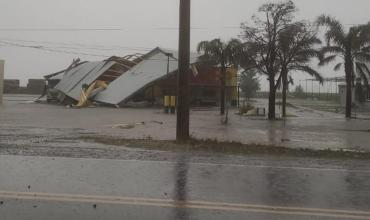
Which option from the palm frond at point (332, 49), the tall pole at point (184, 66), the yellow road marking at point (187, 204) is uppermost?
the palm frond at point (332, 49)

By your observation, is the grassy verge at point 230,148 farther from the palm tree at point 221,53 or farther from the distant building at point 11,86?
the distant building at point 11,86

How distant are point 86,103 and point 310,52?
26.2 metres

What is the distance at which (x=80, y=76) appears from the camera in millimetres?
67625

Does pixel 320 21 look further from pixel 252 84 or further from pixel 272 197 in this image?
pixel 252 84

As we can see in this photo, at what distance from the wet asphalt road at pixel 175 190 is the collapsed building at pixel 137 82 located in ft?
140

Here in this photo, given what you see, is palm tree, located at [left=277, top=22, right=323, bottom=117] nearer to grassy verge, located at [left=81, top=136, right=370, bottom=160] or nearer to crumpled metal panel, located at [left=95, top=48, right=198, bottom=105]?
grassy verge, located at [left=81, top=136, right=370, bottom=160]

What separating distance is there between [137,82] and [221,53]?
17049 mm

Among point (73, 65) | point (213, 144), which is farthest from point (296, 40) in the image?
point (73, 65)

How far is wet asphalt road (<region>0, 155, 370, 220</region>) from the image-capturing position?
646cm

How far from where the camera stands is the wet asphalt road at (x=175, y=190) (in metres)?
6.46

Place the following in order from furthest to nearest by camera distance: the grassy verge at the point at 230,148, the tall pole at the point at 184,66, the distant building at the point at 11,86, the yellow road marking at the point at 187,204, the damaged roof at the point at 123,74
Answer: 1. the distant building at the point at 11,86
2. the damaged roof at the point at 123,74
3. the tall pole at the point at 184,66
4. the grassy verge at the point at 230,148
5. the yellow road marking at the point at 187,204

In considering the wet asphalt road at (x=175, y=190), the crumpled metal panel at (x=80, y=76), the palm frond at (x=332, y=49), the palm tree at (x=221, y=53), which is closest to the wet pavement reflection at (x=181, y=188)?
the wet asphalt road at (x=175, y=190)

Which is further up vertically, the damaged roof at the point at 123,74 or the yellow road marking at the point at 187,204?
the damaged roof at the point at 123,74

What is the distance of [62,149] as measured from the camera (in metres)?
13.4
